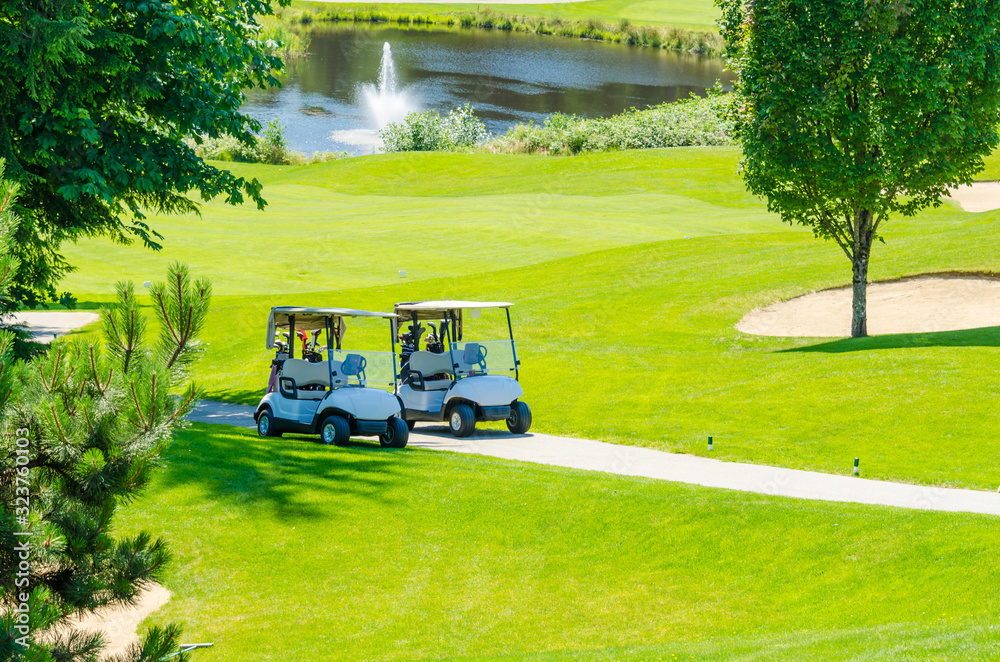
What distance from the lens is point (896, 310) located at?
24219 mm

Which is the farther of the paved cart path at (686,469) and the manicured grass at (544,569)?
the paved cart path at (686,469)

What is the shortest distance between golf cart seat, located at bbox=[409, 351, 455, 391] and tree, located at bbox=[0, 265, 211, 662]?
11.7m

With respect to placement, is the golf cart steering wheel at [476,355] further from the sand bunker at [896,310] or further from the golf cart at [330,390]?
the sand bunker at [896,310]

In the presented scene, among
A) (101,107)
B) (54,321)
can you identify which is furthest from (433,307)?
(54,321)

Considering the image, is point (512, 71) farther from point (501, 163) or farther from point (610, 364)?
point (610, 364)

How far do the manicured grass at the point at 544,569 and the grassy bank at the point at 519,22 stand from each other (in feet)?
Answer: 331

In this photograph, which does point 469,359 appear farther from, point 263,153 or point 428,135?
point 428,135

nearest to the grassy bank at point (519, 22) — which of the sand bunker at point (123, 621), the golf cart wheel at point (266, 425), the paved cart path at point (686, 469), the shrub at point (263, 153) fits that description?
the shrub at point (263, 153)

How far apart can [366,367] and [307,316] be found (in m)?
1.41

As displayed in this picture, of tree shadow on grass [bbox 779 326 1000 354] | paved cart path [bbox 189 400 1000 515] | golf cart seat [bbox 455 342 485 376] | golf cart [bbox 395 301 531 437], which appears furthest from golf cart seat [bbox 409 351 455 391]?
tree shadow on grass [bbox 779 326 1000 354]

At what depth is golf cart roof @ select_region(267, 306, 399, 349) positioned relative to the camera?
48.7ft

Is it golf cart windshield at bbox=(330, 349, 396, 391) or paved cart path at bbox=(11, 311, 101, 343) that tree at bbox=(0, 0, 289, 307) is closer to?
golf cart windshield at bbox=(330, 349, 396, 391)

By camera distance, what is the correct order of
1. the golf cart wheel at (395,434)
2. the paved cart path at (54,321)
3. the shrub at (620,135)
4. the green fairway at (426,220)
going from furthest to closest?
the shrub at (620,135), the green fairway at (426,220), the paved cart path at (54,321), the golf cart wheel at (395,434)

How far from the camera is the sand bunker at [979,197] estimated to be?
1537 inches
